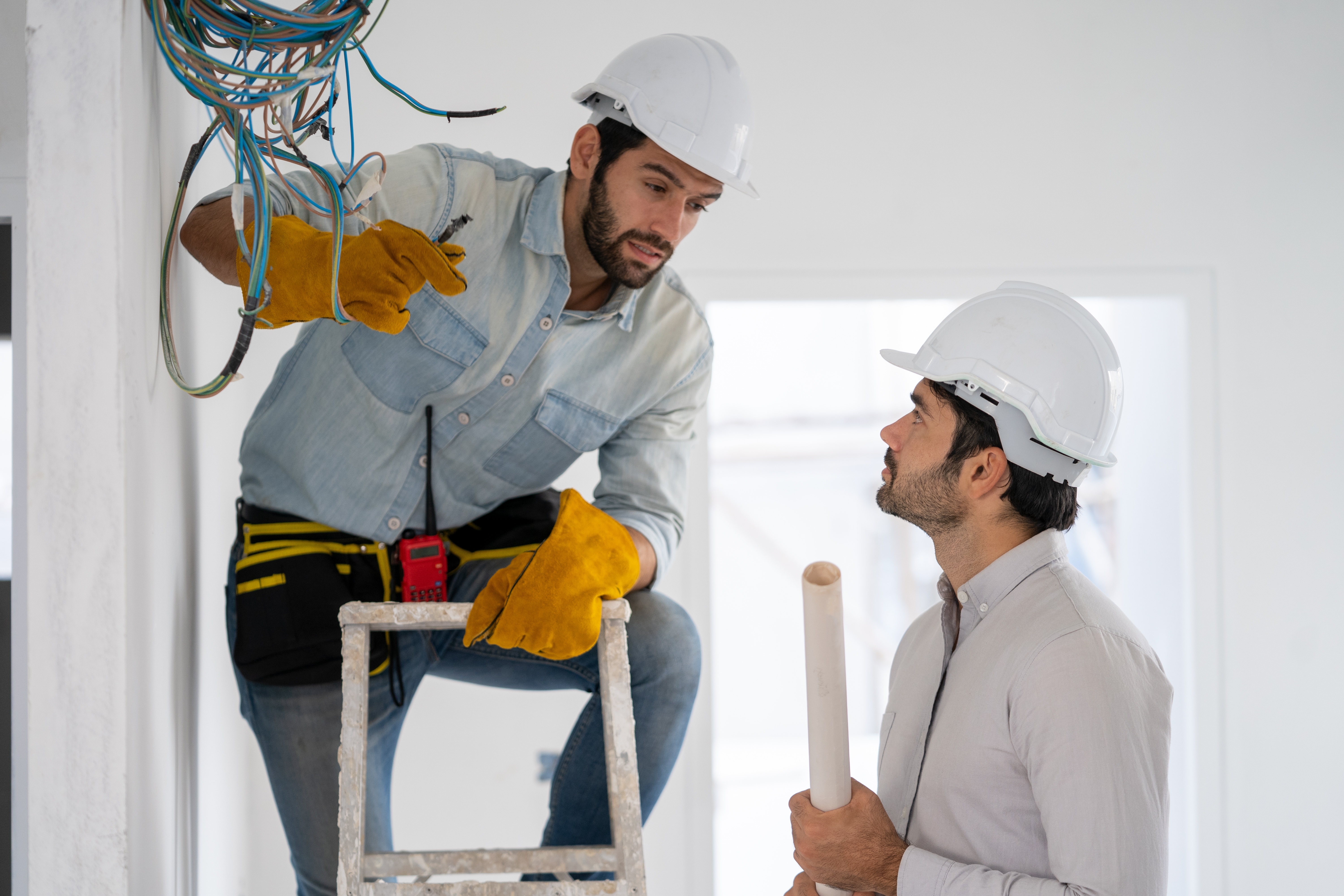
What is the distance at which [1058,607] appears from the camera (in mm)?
1411

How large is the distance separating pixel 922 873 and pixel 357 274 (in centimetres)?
105

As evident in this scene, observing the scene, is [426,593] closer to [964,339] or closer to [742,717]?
[964,339]

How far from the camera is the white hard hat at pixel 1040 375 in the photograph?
1.50m

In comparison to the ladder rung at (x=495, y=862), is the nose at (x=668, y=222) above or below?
above

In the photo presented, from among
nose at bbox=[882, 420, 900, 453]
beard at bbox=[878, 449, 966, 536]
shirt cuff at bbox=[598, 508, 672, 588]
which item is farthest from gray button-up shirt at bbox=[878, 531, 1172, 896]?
shirt cuff at bbox=[598, 508, 672, 588]

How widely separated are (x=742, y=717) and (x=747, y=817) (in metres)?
2.13

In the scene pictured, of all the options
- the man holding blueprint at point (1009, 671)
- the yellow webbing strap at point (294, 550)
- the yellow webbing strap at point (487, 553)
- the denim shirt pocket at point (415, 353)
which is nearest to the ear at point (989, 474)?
the man holding blueprint at point (1009, 671)

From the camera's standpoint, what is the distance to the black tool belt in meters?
1.64

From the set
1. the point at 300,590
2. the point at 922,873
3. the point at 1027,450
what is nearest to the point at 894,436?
the point at 1027,450

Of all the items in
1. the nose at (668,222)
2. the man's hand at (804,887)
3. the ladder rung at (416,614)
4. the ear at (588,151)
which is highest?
the ear at (588,151)

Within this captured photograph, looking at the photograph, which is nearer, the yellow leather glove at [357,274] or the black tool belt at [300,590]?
the yellow leather glove at [357,274]

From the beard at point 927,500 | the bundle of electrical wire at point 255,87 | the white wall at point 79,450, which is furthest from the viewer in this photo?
the beard at point 927,500

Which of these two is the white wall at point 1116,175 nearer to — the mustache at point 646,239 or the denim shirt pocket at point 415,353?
the mustache at point 646,239

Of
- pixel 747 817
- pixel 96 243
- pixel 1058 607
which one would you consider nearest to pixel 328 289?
pixel 96 243
